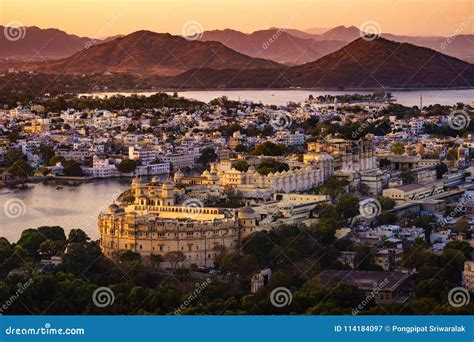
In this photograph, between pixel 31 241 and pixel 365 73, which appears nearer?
pixel 31 241

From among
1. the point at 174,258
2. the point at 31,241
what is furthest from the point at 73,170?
the point at 174,258

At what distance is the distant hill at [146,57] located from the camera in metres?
34.4

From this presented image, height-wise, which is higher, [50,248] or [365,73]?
[365,73]

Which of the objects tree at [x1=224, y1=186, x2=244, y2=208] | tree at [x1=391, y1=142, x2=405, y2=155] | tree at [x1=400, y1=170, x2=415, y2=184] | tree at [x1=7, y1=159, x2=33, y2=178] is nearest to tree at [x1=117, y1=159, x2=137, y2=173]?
tree at [x1=7, y1=159, x2=33, y2=178]

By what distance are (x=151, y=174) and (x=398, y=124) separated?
4.94 m

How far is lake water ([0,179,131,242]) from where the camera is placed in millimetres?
8969

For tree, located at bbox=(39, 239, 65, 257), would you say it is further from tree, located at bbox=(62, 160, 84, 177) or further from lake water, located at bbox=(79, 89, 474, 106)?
lake water, located at bbox=(79, 89, 474, 106)

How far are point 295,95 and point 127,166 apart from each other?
59.6 feet

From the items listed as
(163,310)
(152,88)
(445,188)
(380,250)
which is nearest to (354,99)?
(152,88)

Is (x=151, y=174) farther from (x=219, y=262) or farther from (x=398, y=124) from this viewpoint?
(x=219, y=262)

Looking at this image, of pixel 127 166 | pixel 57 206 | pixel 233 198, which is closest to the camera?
pixel 233 198

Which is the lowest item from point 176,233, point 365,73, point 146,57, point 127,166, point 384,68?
point 127,166

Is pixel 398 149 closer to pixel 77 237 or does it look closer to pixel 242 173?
pixel 242 173

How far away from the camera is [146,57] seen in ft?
115
